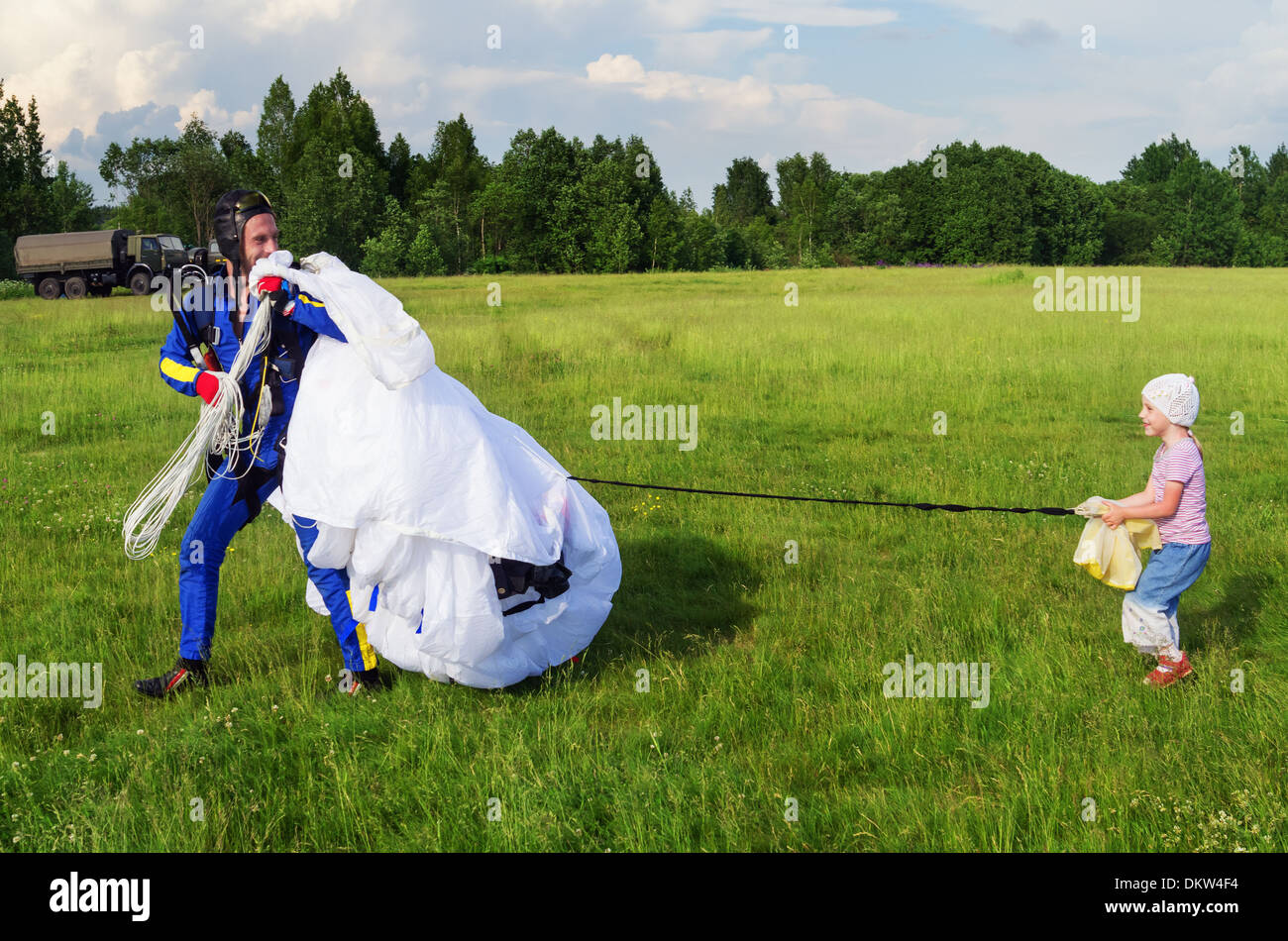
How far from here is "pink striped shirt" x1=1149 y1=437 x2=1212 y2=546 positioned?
15.1ft

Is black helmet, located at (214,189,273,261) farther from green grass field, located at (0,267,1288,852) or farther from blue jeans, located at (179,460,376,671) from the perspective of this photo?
green grass field, located at (0,267,1288,852)

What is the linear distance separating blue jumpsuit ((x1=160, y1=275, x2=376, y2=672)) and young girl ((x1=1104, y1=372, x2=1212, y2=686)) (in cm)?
391

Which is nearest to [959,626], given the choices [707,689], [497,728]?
[707,689]

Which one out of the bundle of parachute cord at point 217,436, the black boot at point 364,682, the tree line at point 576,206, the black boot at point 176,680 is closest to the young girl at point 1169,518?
the black boot at point 364,682

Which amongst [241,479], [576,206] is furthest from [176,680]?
[576,206]

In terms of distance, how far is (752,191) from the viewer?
120 meters

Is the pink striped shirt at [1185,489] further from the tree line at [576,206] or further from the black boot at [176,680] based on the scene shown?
the tree line at [576,206]

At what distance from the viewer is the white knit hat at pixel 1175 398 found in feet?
15.0

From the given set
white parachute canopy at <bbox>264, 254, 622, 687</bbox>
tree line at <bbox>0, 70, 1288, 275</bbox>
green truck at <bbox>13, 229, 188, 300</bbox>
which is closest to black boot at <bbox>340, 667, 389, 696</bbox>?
white parachute canopy at <bbox>264, 254, 622, 687</bbox>

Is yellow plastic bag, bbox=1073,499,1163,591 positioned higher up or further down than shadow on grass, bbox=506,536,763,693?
higher up

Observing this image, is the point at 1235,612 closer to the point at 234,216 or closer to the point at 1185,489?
the point at 1185,489

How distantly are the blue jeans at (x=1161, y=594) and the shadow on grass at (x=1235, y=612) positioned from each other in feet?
2.39

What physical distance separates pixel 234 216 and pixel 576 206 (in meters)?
64.0

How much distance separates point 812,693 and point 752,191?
12134 cm
